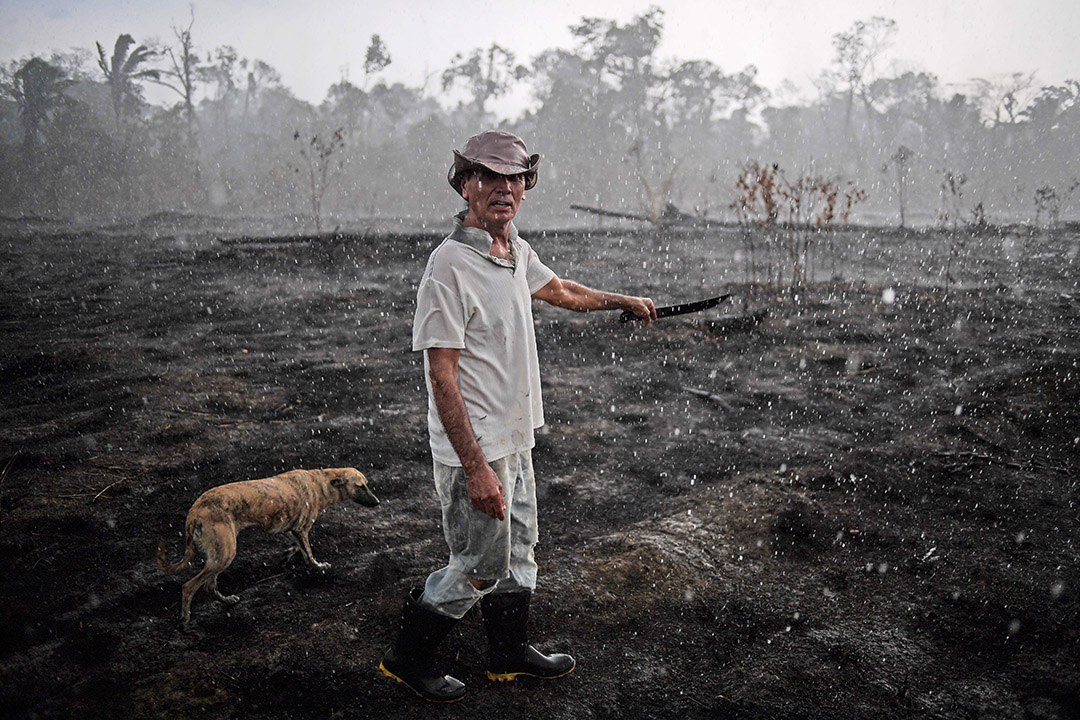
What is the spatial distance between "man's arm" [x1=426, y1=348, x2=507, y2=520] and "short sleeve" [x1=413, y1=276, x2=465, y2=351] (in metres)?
0.04

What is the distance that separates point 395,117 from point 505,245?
139 feet

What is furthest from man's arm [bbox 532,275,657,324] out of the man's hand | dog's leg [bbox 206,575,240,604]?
dog's leg [bbox 206,575,240,604]

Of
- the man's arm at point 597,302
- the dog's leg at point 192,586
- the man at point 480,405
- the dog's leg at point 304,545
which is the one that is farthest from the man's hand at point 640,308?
the dog's leg at point 192,586

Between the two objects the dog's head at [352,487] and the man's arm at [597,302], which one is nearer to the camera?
the man's arm at [597,302]

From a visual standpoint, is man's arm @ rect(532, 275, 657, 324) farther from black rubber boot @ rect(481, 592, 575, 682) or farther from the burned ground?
the burned ground

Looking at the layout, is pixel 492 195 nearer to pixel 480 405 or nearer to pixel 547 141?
pixel 480 405

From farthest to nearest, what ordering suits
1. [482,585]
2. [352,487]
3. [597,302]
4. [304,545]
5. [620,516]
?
[620,516] → [352,487] → [304,545] → [597,302] → [482,585]

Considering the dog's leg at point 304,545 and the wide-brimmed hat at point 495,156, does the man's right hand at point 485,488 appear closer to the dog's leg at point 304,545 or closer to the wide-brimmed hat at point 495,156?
the wide-brimmed hat at point 495,156

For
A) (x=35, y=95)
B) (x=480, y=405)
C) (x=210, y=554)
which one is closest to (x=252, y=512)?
(x=210, y=554)

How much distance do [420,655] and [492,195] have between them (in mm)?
1552

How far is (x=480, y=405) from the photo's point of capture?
74.0 inches

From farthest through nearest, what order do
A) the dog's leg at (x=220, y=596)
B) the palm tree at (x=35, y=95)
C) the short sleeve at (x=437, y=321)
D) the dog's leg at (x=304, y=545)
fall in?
the palm tree at (x=35, y=95), the dog's leg at (x=304, y=545), the dog's leg at (x=220, y=596), the short sleeve at (x=437, y=321)

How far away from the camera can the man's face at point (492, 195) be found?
1.86 m

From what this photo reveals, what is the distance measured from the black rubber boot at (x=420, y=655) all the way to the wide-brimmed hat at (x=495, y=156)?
4.50 ft
